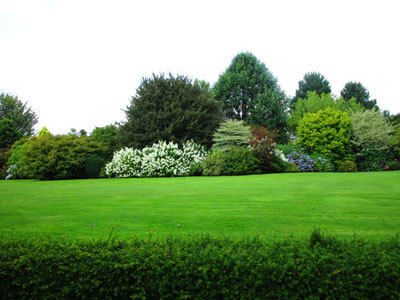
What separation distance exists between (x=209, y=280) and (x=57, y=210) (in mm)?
4715

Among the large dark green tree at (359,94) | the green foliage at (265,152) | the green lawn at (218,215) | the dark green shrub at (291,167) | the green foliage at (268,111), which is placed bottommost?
the green lawn at (218,215)

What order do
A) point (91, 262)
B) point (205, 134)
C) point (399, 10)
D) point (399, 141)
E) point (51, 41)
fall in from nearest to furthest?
point (91, 262) < point (399, 10) < point (51, 41) < point (399, 141) < point (205, 134)

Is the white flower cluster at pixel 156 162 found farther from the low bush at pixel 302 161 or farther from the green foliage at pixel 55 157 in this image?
the low bush at pixel 302 161

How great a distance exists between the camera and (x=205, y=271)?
2035mm

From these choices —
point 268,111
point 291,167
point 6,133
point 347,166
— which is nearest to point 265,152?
point 291,167

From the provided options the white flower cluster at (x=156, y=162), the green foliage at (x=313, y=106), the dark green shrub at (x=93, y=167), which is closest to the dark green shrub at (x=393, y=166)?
the white flower cluster at (x=156, y=162)

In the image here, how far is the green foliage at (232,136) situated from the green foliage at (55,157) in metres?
9.47

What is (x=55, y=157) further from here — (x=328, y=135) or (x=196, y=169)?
(x=328, y=135)

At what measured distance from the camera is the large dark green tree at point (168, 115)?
20984mm

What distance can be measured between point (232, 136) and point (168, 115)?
17.4 feet

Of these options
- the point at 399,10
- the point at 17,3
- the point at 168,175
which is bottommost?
the point at 168,175

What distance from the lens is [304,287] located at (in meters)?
2.00

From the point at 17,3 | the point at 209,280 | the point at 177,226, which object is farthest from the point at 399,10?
the point at 17,3

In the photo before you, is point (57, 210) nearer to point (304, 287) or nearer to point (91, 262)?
point (91, 262)
